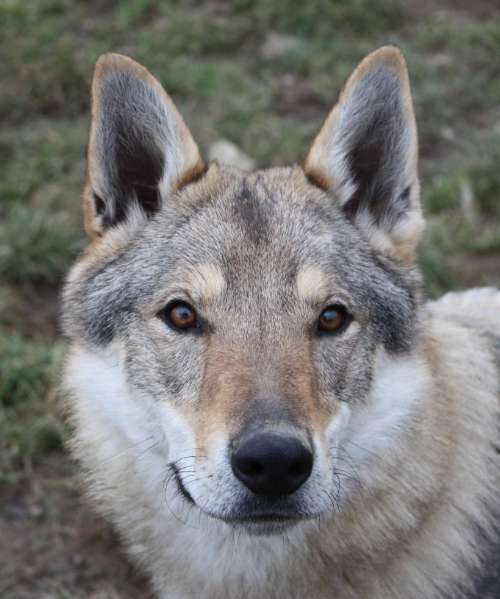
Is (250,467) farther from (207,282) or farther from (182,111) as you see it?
(182,111)

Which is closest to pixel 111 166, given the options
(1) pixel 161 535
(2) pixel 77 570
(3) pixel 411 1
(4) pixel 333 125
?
(4) pixel 333 125

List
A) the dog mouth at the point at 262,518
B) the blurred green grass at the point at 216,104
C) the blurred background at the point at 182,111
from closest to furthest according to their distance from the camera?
the dog mouth at the point at 262,518, the blurred background at the point at 182,111, the blurred green grass at the point at 216,104

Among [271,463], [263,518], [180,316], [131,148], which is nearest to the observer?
[271,463]

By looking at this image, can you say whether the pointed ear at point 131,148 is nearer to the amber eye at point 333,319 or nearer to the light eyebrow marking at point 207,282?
the light eyebrow marking at point 207,282

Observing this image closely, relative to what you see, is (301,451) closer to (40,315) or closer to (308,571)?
(308,571)

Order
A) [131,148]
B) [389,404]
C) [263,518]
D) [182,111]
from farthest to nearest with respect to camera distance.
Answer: [182,111]
[131,148]
[389,404]
[263,518]

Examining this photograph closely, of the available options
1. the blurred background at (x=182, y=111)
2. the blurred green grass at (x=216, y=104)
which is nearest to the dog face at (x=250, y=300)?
the blurred background at (x=182, y=111)

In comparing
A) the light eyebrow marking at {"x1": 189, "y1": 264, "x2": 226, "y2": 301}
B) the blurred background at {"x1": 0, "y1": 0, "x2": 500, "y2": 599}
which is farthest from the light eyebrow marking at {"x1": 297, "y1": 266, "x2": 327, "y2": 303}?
the blurred background at {"x1": 0, "y1": 0, "x2": 500, "y2": 599}

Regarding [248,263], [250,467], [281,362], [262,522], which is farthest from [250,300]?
[262,522]

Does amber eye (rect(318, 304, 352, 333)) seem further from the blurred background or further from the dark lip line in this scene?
the blurred background
